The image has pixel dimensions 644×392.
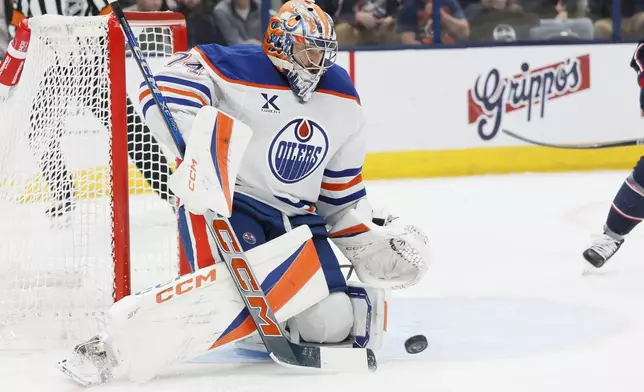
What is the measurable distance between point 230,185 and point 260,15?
355 cm

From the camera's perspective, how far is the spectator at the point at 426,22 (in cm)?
589

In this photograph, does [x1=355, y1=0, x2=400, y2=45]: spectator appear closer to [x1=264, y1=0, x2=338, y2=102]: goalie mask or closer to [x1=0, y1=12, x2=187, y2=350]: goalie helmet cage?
[x1=0, y1=12, x2=187, y2=350]: goalie helmet cage

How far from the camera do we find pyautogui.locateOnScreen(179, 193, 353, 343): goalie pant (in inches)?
101

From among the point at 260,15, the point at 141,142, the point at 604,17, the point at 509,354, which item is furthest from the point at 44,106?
the point at 604,17

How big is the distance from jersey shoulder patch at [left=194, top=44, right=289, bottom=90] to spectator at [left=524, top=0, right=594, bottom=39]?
371 cm

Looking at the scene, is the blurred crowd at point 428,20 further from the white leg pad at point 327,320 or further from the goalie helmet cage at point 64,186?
the white leg pad at point 327,320

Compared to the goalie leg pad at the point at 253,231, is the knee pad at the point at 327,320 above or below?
below

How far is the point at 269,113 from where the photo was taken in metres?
2.60

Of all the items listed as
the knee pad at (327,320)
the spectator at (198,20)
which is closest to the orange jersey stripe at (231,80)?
the knee pad at (327,320)

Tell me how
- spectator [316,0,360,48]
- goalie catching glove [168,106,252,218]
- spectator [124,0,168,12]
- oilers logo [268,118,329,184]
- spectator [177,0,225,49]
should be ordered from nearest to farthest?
Answer: 1. goalie catching glove [168,106,252,218]
2. oilers logo [268,118,329,184]
3. spectator [124,0,168,12]
4. spectator [177,0,225,49]
5. spectator [316,0,360,48]

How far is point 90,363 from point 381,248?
2.65 feet

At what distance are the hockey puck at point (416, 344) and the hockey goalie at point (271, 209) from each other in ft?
0.27

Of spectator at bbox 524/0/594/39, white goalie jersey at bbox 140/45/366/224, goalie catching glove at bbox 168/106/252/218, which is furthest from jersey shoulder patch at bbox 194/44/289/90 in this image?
spectator at bbox 524/0/594/39

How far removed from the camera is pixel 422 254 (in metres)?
2.74
